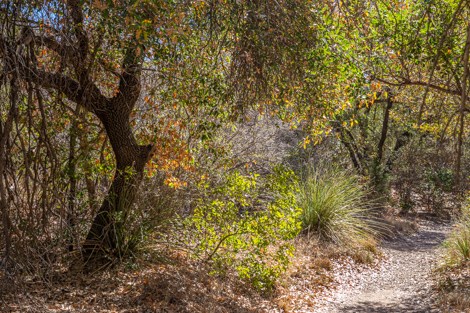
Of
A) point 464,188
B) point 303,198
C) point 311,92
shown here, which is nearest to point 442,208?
point 464,188

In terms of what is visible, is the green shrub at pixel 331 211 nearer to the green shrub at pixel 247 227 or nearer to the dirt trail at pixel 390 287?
the dirt trail at pixel 390 287

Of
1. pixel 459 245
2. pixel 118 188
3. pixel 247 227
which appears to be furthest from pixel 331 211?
pixel 118 188

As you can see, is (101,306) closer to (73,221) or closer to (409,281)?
(73,221)

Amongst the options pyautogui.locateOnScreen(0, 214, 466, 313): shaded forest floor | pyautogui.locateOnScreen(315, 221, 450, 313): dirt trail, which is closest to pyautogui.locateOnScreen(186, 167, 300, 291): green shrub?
pyautogui.locateOnScreen(0, 214, 466, 313): shaded forest floor

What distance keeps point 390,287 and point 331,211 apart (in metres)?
2.58

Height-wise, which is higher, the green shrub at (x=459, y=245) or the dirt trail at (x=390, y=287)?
the green shrub at (x=459, y=245)

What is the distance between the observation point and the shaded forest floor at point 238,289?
21.3 ft

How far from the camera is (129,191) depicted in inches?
294

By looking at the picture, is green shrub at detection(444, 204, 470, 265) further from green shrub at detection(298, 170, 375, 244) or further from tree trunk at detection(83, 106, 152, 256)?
tree trunk at detection(83, 106, 152, 256)

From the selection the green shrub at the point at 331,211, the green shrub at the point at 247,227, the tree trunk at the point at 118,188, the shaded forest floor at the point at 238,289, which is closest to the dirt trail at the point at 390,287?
the shaded forest floor at the point at 238,289

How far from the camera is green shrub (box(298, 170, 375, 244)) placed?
11828mm

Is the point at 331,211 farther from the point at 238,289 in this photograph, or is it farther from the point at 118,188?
the point at 118,188

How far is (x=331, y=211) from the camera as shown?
12.0m

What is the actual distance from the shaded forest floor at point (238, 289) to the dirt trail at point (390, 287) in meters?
0.01
